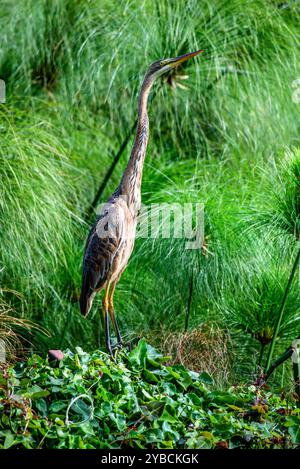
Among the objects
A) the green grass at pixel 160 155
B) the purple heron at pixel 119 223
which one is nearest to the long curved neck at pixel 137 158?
the purple heron at pixel 119 223

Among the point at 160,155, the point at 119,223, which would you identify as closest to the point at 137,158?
the point at 119,223

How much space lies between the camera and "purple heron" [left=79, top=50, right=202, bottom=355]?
2979 millimetres

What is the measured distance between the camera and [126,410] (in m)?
2.47

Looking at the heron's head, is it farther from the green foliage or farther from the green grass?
the green foliage

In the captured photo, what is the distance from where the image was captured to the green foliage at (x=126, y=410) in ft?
7.64

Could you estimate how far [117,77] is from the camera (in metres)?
4.64

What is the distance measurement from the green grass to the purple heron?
595mm

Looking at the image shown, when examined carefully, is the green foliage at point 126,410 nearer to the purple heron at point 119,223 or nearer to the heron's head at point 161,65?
the purple heron at point 119,223

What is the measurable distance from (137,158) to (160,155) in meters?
1.91

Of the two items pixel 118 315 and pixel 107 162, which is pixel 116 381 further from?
pixel 107 162

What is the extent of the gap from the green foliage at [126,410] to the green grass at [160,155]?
2.83 ft

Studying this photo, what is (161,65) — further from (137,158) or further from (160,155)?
(160,155)
